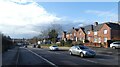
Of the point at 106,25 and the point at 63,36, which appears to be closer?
the point at 106,25

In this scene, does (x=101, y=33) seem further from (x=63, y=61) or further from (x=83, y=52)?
(x=63, y=61)

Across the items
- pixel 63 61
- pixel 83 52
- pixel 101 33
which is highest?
pixel 101 33

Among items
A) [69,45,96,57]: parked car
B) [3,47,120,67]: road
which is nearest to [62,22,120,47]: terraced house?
[69,45,96,57]: parked car

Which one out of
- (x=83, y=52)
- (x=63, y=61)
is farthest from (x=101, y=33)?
(x=63, y=61)

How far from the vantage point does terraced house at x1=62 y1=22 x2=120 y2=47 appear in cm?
7688

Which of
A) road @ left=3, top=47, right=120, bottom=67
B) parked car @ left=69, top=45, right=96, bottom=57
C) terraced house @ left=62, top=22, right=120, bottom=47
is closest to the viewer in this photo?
road @ left=3, top=47, right=120, bottom=67

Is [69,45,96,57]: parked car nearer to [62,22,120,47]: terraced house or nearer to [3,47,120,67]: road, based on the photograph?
[3,47,120,67]: road

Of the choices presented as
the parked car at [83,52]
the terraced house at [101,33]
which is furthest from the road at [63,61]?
the terraced house at [101,33]

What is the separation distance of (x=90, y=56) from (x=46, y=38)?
12025 centimetres

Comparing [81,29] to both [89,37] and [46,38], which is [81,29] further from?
[46,38]

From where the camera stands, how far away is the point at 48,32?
A: 138500 millimetres

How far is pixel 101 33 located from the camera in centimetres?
8256

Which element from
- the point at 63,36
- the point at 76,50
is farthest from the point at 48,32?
the point at 76,50

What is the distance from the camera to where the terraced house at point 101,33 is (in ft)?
252
